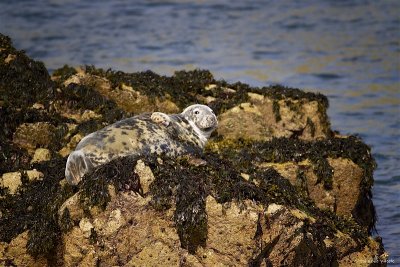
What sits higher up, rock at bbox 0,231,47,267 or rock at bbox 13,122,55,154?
rock at bbox 13,122,55,154

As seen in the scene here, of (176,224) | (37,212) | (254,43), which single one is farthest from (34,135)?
(254,43)

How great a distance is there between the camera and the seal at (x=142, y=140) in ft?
25.2

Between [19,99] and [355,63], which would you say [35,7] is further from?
[19,99]

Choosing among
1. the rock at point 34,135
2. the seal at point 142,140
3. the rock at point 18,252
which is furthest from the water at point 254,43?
the rock at point 18,252

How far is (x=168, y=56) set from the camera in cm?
1842

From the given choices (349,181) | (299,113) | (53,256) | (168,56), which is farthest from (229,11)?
(53,256)

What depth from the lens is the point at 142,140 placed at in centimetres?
797

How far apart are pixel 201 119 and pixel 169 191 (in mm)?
1754

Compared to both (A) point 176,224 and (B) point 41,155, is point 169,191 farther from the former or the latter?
(B) point 41,155

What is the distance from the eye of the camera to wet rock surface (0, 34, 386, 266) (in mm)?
7141

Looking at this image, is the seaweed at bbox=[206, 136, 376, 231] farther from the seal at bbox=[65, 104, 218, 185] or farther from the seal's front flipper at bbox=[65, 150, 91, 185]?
the seal's front flipper at bbox=[65, 150, 91, 185]

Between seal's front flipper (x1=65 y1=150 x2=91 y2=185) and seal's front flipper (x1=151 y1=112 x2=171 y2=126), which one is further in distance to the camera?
seal's front flipper (x1=151 y1=112 x2=171 y2=126)

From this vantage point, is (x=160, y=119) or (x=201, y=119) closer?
(x=160, y=119)

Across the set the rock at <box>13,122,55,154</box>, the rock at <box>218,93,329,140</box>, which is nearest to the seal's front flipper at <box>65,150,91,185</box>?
the rock at <box>13,122,55,154</box>
